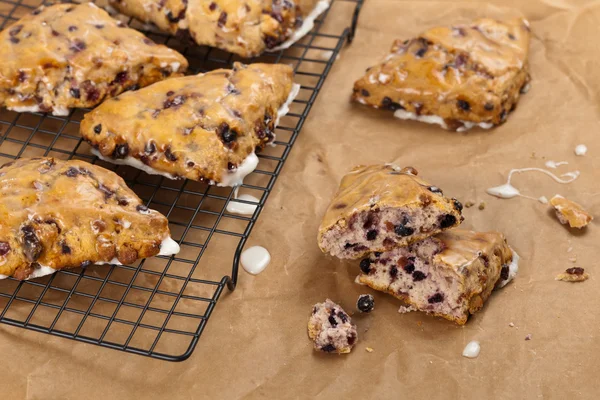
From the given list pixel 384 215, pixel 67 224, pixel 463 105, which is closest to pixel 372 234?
pixel 384 215

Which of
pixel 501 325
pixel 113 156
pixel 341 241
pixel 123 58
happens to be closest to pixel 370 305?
pixel 341 241

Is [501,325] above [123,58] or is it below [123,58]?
below

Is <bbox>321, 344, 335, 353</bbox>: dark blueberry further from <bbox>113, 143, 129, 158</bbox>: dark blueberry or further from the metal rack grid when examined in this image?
<bbox>113, 143, 129, 158</bbox>: dark blueberry

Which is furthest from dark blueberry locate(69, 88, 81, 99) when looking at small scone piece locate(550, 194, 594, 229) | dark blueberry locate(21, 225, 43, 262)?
small scone piece locate(550, 194, 594, 229)

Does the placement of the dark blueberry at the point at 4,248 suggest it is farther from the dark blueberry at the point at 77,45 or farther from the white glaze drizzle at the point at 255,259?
the dark blueberry at the point at 77,45

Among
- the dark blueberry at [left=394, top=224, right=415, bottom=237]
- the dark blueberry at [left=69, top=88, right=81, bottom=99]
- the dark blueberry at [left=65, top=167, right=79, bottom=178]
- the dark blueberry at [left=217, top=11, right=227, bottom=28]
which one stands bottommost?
the dark blueberry at [left=69, top=88, right=81, bottom=99]

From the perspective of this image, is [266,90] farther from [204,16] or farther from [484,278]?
[484,278]

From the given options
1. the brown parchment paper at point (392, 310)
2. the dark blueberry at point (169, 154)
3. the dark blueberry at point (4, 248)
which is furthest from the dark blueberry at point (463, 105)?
the dark blueberry at point (4, 248)
